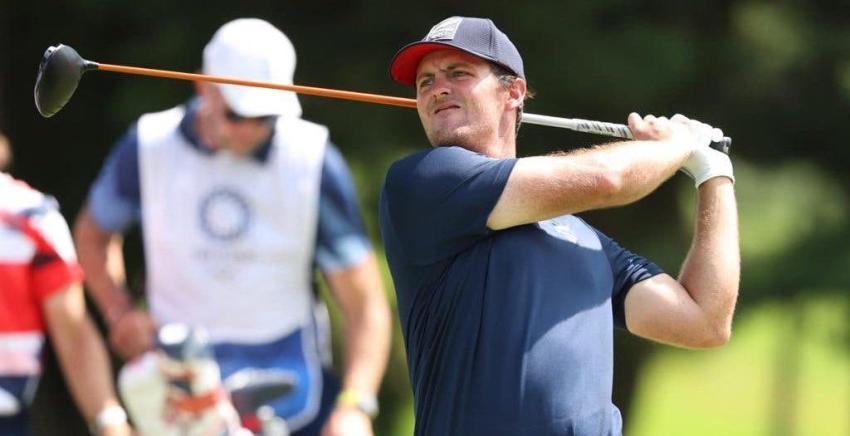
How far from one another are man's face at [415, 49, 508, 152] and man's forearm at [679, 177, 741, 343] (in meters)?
0.47

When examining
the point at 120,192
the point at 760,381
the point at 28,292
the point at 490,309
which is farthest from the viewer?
the point at 760,381

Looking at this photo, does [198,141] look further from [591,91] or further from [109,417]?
[591,91]

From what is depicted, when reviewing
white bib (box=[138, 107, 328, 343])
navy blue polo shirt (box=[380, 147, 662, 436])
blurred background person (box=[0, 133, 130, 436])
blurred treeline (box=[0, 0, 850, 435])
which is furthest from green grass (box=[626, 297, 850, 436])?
navy blue polo shirt (box=[380, 147, 662, 436])

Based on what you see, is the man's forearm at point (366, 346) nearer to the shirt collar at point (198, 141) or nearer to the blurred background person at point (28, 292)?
the shirt collar at point (198, 141)

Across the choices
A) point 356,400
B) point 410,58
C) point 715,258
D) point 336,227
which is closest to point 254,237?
point 336,227

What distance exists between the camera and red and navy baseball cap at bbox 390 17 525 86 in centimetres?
326

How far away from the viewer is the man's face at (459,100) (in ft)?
10.6

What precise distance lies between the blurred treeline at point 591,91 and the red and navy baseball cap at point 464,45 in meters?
2.65

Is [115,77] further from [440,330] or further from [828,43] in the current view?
[440,330]

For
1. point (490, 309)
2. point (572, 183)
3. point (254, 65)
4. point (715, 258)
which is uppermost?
point (254, 65)

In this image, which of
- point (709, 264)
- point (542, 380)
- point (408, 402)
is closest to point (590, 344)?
point (542, 380)

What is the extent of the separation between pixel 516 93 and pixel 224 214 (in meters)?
2.04

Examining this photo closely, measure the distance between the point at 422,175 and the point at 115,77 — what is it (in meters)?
3.36

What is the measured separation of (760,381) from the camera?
753 cm
